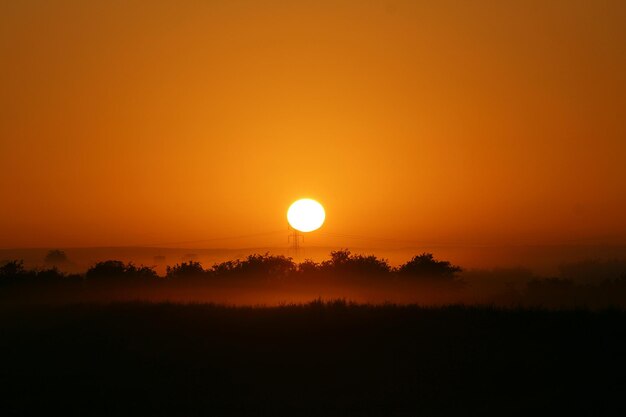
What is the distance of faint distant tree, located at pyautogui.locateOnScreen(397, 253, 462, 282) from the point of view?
8988 cm

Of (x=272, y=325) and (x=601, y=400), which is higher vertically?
(x=272, y=325)

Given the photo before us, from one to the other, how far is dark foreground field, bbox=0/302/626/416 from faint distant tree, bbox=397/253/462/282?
55908mm

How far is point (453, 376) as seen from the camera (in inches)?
981

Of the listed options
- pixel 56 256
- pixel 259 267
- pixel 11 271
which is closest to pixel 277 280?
pixel 259 267

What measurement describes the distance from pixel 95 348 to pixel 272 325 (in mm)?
7580

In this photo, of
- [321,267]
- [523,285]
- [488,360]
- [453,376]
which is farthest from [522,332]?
[523,285]

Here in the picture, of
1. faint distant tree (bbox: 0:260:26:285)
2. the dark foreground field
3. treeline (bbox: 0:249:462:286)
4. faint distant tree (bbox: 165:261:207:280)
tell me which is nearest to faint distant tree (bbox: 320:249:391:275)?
treeline (bbox: 0:249:462:286)

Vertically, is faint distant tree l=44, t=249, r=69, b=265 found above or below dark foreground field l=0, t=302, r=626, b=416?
above

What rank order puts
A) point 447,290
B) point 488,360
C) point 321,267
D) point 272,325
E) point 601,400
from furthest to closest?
point 321,267 → point 447,290 → point 272,325 → point 488,360 → point 601,400

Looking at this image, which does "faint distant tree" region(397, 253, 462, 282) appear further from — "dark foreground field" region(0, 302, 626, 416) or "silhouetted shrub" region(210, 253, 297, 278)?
"dark foreground field" region(0, 302, 626, 416)

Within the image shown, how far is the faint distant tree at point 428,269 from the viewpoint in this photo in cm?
8988

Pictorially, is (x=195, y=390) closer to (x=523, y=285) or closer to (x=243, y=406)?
(x=243, y=406)

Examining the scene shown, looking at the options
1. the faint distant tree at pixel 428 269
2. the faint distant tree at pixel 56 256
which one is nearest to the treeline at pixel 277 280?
the faint distant tree at pixel 428 269

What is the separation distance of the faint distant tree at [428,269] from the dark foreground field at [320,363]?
55908mm
